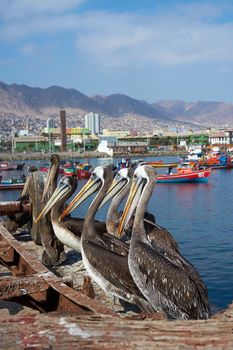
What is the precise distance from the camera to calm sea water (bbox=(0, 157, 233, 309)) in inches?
A: 467

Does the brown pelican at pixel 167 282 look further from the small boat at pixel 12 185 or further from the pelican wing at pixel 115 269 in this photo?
the small boat at pixel 12 185

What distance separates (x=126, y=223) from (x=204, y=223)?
14524 millimetres

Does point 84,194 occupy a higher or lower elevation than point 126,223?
higher

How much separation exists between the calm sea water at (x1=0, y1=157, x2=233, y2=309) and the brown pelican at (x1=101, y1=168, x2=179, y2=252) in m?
2.30

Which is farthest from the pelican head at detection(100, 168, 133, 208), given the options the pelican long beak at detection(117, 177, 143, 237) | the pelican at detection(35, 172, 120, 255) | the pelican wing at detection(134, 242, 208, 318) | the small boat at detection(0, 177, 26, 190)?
the small boat at detection(0, 177, 26, 190)

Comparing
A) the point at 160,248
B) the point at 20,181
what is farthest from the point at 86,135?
the point at 160,248

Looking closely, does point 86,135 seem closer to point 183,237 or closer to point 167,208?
point 167,208

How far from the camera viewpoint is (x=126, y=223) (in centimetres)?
803

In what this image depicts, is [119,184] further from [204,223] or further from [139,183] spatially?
[204,223]

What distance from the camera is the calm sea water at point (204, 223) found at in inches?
467

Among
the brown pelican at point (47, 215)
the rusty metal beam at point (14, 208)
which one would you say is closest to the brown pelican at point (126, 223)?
the brown pelican at point (47, 215)

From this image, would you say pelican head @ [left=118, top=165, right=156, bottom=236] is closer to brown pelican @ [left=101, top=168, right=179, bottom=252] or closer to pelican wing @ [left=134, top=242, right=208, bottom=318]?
brown pelican @ [left=101, top=168, right=179, bottom=252]

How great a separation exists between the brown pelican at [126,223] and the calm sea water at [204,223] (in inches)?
90.6

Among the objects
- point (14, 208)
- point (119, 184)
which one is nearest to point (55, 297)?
point (119, 184)
